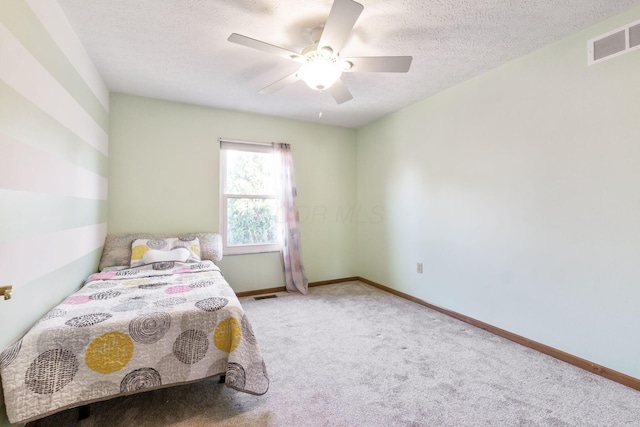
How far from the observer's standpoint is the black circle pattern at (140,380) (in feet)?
4.80

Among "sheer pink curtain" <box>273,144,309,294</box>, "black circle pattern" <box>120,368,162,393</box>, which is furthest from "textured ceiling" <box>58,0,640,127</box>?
"black circle pattern" <box>120,368,162,393</box>

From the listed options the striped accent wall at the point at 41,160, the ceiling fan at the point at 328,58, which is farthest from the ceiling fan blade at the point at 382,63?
the striped accent wall at the point at 41,160

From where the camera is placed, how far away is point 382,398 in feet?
5.59

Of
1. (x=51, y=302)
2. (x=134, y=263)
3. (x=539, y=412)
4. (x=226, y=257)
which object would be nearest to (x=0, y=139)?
(x=51, y=302)

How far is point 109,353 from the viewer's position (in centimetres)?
144

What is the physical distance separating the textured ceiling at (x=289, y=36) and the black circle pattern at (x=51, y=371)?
199 cm

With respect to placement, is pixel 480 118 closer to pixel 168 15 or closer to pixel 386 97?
pixel 386 97

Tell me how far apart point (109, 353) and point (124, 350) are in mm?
62

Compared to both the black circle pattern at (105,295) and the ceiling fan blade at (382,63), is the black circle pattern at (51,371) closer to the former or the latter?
the black circle pattern at (105,295)

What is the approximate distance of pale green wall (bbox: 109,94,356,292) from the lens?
317cm

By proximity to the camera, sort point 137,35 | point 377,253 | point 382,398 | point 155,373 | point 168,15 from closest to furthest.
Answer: point 155,373 < point 382,398 < point 168,15 < point 137,35 < point 377,253

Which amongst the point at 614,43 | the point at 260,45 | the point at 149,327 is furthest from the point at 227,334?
the point at 614,43

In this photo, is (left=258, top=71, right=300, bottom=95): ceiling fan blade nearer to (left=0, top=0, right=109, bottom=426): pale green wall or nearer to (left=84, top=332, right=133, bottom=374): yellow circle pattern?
(left=0, top=0, right=109, bottom=426): pale green wall

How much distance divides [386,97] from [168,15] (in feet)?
7.22
